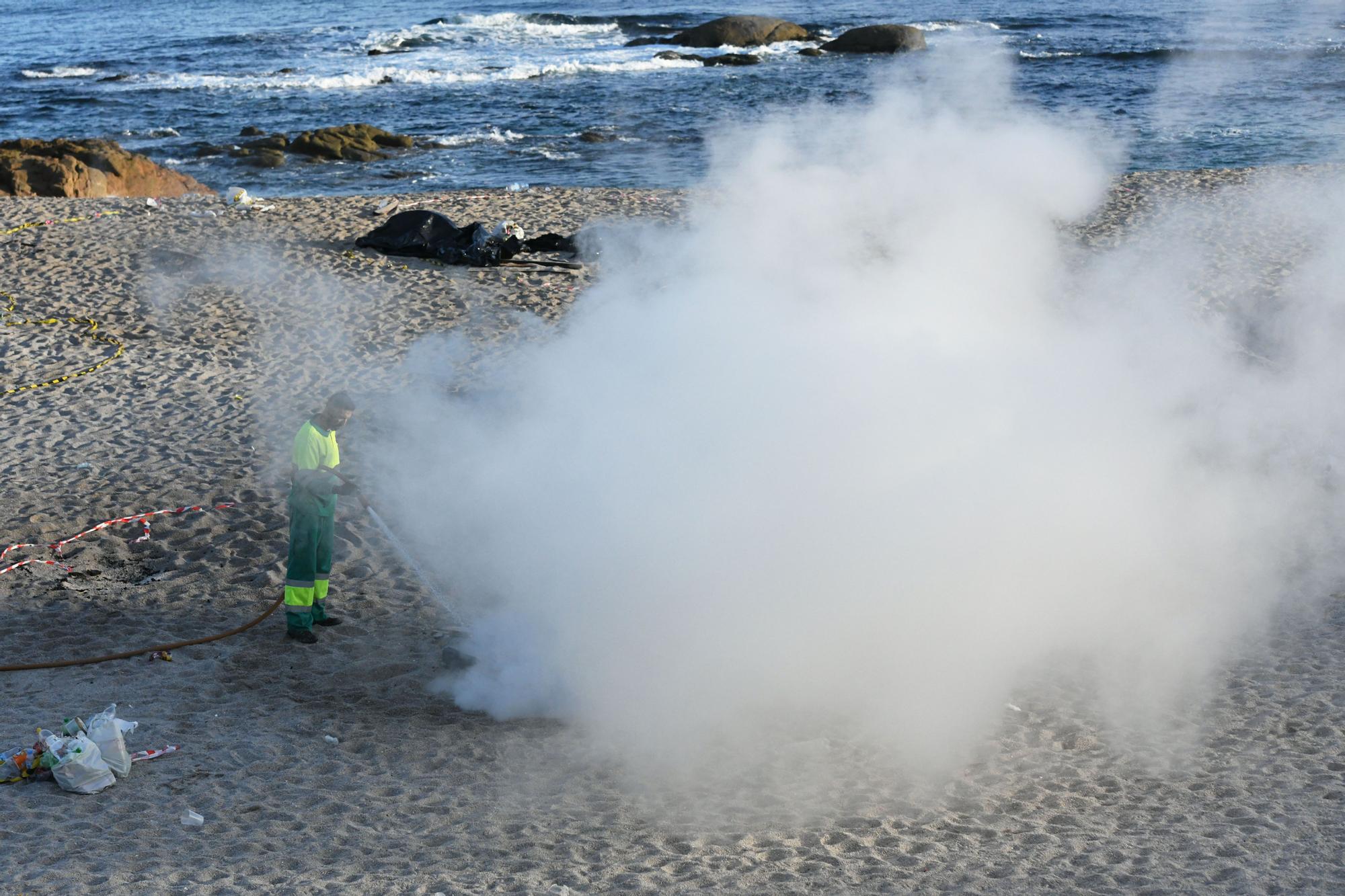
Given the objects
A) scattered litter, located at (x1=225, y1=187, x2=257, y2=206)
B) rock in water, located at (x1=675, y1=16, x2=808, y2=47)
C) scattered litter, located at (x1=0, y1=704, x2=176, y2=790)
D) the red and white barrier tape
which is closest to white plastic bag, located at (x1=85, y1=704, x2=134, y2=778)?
scattered litter, located at (x1=0, y1=704, x2=176, y2=790)

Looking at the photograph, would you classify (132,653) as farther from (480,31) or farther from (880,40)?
(480,31)

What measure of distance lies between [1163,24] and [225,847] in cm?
4317

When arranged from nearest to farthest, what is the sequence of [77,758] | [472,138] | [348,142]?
[77,758] → [348,142] → [472,138]

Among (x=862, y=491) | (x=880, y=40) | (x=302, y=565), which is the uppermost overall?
(x=880, y=40)

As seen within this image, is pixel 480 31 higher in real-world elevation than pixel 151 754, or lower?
higher

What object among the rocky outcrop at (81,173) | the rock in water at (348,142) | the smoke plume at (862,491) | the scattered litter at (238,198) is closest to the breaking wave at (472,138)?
the rock in water at (348,142)

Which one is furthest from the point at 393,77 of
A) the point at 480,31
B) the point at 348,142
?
the point at 480,31

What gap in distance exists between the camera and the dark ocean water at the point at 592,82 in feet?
80.7

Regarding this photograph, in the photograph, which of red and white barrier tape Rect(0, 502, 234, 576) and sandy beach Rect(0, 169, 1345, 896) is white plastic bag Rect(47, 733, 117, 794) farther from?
red and white barrier tape Rect(0, 502, 234, 576)

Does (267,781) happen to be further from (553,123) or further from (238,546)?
(553,123)

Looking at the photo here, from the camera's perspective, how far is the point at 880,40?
38.1 m

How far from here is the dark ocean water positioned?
24594mm

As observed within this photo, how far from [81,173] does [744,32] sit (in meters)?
26.3

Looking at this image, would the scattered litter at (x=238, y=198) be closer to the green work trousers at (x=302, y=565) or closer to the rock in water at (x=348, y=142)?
the rock in water at (x=348, y=142)
